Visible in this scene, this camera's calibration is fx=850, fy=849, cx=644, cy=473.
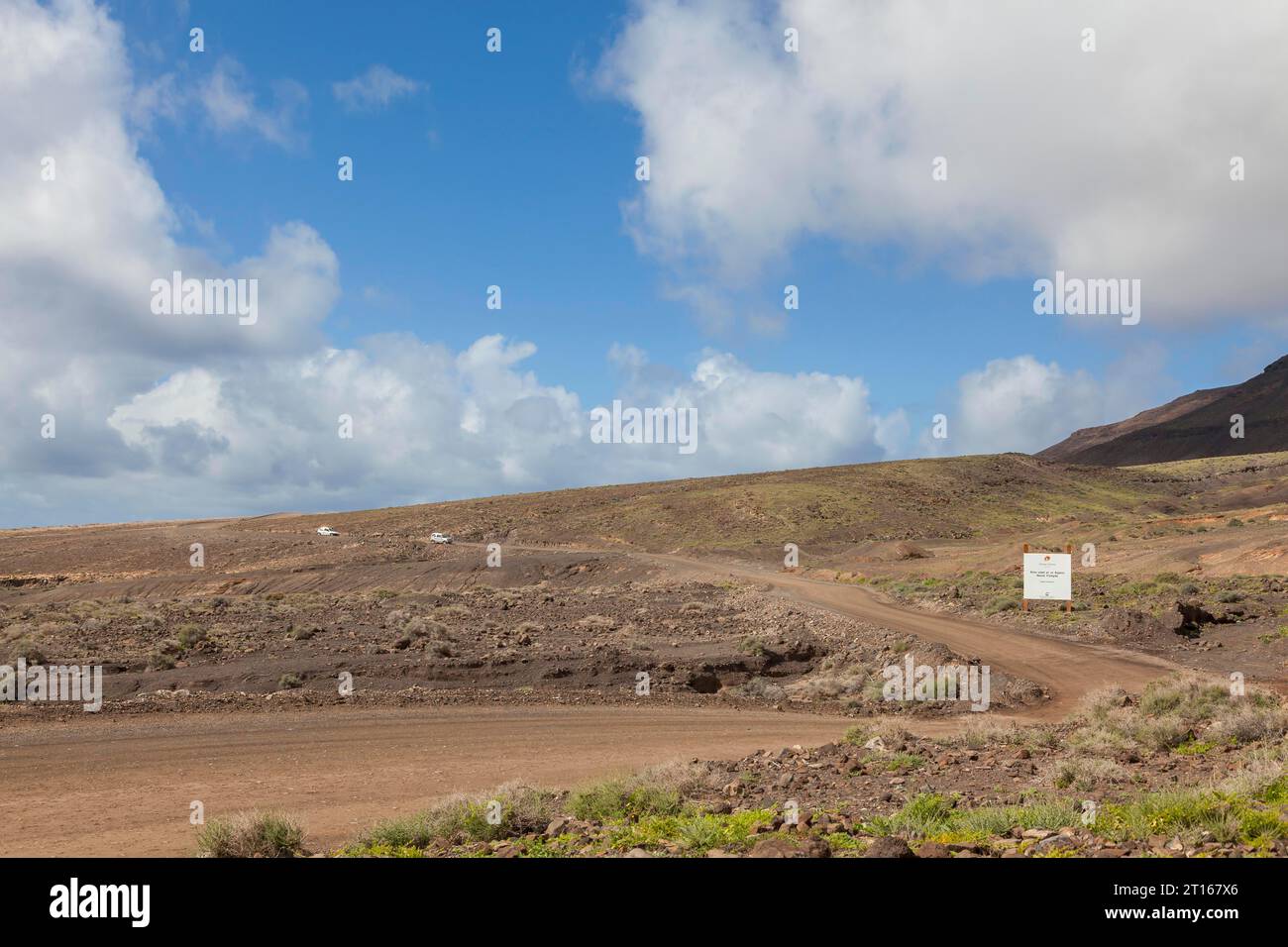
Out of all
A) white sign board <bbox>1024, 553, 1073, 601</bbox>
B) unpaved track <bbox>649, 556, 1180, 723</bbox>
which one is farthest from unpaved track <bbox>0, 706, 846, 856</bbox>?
white sign board <bbox>1024, 553, 1073, 601</bbox>

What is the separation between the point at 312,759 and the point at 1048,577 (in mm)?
29123

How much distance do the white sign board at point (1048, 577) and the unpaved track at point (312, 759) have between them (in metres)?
18.2

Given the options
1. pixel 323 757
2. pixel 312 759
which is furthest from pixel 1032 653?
pixel 312 759

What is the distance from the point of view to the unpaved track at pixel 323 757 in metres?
12.1

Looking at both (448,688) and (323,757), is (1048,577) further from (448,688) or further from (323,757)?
(323,757)

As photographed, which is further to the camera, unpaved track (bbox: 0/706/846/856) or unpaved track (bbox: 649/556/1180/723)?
unpaved track (bbox: 649/556/1180/723)

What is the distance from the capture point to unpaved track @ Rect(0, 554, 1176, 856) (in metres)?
12.1

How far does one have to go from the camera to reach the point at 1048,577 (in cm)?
3428

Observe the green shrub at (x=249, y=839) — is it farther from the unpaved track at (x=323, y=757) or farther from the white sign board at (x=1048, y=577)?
the white sign board at (x=1048, y=577)

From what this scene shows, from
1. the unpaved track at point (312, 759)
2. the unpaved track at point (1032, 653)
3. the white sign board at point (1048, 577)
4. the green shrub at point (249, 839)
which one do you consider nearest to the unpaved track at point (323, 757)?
the unpaved track at point (312, 759)

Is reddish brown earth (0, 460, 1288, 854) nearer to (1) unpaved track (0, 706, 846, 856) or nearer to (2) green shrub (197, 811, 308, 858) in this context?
Result: (1) unpaved track (0, 706, 846, 856)

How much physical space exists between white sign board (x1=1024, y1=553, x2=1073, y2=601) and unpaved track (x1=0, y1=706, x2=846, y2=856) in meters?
18.2

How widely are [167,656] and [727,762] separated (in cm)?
1896
